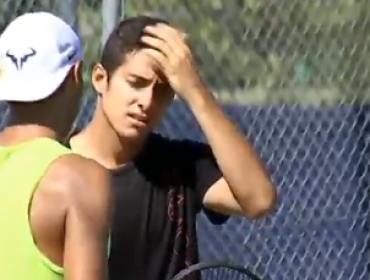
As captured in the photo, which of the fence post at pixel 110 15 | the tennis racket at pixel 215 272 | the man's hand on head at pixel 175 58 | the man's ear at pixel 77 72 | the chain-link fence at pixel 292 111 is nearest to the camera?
the man's ear at pixel 77 72

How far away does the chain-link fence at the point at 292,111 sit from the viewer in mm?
5402

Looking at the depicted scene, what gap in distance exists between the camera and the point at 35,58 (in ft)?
9.30

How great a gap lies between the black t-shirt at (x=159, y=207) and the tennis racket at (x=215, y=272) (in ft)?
0.24

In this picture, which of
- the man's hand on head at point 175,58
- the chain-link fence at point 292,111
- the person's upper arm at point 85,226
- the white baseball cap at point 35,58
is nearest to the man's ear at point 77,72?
the white baseball cap at point 35,58

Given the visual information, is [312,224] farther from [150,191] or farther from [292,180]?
[150,191]

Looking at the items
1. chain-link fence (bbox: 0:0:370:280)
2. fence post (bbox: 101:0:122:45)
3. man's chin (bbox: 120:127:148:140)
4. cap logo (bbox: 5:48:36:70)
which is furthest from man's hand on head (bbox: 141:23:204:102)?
chain-link fence (bbox: 0:0:370:280)

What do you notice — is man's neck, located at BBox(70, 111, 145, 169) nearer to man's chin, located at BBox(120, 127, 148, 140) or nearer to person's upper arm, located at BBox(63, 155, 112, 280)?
man's chin, located at BBox(120, 127, 148, 140)

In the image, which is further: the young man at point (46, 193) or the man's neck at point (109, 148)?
the man's neck at point (109, 148)

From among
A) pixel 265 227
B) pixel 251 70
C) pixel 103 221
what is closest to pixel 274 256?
pixel 265 227

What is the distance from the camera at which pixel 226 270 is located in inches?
134

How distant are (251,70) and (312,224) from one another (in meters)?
0.95

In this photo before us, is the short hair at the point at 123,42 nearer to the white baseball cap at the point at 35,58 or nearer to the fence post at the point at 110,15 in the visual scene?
the white baseball cap at the point at 35,58

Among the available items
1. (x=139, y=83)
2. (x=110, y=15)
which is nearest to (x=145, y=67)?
(x=139, y=83)

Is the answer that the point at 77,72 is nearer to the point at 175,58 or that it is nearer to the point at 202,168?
the point at 175,58
